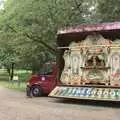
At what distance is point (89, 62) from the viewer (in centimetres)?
2078

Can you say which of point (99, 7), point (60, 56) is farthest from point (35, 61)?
point (60, 56)

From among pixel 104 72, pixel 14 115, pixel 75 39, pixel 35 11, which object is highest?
pixel 35 11

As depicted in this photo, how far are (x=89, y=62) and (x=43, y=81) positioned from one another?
4.11 m

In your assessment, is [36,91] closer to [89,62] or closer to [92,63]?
[89,62]

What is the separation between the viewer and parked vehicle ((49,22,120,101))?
19641 mm

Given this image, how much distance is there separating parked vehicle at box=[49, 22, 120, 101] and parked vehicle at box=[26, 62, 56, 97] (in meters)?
1.95

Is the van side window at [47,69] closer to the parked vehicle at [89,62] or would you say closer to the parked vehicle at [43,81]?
the parked vehicle at [43,81]

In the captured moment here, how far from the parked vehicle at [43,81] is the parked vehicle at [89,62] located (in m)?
1.95

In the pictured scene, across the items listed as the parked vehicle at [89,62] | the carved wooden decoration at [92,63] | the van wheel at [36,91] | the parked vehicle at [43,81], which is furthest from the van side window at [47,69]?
the carved wooden decoration at [92,63]

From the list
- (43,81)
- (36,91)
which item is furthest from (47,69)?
(36,91)

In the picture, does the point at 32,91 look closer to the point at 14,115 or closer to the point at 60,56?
the point at 60,56

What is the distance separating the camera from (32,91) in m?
24.6

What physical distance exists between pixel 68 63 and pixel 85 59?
1.09 m

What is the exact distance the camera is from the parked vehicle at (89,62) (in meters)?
19.6
